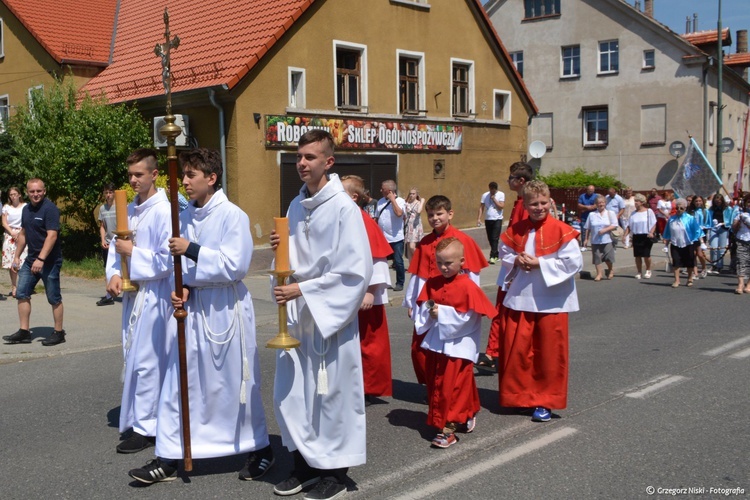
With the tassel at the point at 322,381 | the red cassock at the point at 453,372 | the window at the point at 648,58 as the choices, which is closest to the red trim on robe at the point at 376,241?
the red cassock at the point at 453,372

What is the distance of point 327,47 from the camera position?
1828 cm

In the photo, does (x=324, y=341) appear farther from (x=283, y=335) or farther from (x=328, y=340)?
(x=283, y=335)

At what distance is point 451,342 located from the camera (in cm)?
566

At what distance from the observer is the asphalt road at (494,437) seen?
4.78 m

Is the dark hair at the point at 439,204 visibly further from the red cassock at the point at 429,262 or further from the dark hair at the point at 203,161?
the dark hair at the point at 203,161

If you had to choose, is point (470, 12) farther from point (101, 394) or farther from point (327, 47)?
point (101, 394)

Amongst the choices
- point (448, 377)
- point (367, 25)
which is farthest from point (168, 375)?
point (367, 25)

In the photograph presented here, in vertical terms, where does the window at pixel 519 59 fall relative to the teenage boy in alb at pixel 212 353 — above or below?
above

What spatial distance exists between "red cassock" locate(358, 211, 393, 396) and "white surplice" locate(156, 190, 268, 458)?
1.87m

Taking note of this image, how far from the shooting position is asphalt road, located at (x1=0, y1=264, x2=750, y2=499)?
478 cm

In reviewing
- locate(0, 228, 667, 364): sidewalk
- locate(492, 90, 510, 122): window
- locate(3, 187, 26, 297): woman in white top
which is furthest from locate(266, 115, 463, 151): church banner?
locate(3, 187, 26, 297): woman in white top

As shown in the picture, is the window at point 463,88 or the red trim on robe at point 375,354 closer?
the red trim on robe at point 375,354

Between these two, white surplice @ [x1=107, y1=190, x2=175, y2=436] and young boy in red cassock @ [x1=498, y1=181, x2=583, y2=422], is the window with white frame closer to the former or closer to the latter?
young boy in red cassock @ [x1=498, y1=181, x2=583, y2=422]

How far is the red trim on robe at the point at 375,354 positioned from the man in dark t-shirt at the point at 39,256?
13.7 feet
